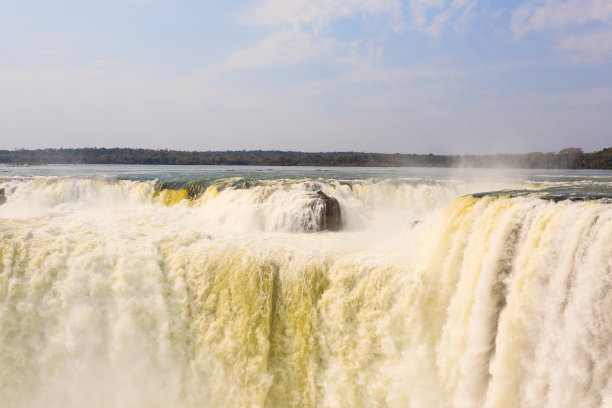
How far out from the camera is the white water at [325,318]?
561cm

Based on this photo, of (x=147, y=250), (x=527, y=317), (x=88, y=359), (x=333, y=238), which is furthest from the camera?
(x=333, y=238)

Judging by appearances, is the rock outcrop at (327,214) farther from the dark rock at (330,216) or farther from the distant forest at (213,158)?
the distant forest at (213,158)

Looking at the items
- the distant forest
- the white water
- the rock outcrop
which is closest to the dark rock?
the rock outcrop

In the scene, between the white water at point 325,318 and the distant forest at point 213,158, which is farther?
the distant forest at point 213,158

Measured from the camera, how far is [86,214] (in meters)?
13.1

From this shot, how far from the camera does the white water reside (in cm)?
561

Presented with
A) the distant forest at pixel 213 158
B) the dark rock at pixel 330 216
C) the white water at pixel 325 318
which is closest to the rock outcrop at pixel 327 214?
the dark rock at pixel 330 216

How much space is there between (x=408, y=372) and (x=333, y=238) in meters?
4.53

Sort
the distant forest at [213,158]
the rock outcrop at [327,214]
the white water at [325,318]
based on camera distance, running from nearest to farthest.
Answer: the white water at [325,318]
the rock outcrop at [327,214]
the distant forest at [213,158]

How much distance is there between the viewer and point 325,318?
297 inches

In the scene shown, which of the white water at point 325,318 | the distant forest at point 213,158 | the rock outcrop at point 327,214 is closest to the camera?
the white water at point 325,318

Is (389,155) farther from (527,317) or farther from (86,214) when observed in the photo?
(527,317)

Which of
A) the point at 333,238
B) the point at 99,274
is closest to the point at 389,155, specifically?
the point at 333,238

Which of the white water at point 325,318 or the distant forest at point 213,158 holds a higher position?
the distant forest at point 213,158
